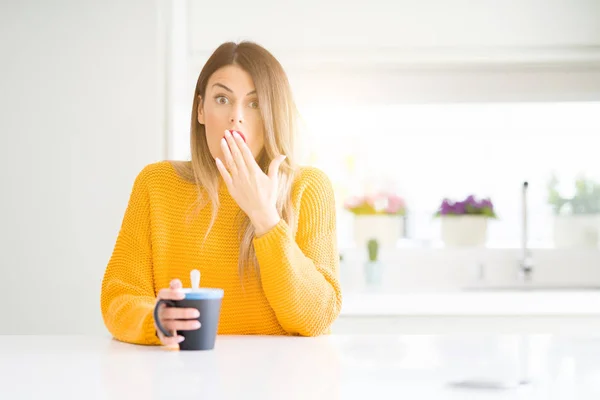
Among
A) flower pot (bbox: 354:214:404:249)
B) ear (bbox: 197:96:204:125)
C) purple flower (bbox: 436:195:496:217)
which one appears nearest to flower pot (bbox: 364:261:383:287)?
flower pot (bbox: 354:214:404:249)

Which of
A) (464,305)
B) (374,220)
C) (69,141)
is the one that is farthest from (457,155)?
(69,141)

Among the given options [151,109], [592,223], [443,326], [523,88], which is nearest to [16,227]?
[151,109]

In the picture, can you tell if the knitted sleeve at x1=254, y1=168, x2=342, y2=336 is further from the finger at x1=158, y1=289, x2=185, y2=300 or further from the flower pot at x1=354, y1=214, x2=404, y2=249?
the flower pot at x1=354, y1=214, x2=404, y2=249

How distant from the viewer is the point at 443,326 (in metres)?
3.03

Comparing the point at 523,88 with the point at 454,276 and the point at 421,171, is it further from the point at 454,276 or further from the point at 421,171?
the point at 454,276

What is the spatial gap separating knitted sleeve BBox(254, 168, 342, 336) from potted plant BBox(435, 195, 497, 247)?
205 cm

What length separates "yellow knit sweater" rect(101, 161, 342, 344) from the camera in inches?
67.1

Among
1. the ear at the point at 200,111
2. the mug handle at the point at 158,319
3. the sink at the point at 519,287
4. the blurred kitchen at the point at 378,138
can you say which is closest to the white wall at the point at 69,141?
the blurred kitchen at the point at 378,138

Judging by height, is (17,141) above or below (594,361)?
above

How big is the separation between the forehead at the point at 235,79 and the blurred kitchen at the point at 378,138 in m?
1.35

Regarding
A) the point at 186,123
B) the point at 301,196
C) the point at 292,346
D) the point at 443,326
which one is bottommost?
the point at 443,326

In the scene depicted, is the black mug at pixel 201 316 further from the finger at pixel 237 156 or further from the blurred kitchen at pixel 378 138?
the blurred kitchen at pixel 378 138

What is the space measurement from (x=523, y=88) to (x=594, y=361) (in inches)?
100

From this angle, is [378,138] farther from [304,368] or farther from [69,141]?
[304,368]
